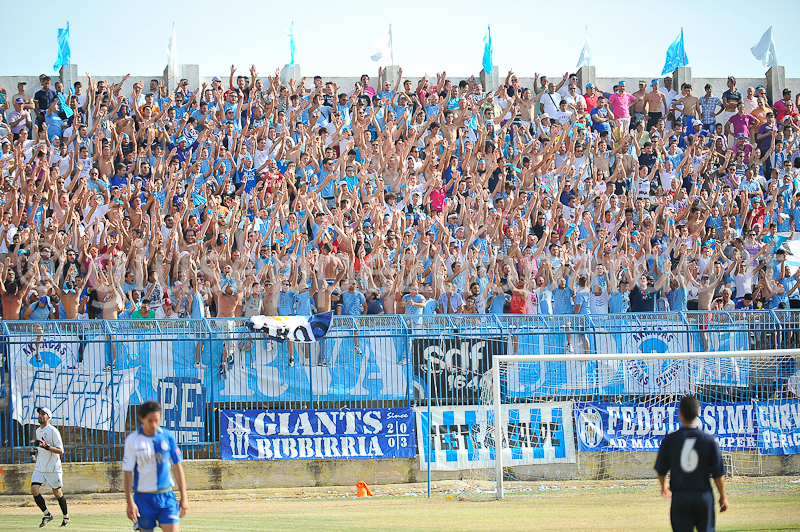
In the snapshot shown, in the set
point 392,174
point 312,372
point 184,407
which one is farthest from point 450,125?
point 184,407

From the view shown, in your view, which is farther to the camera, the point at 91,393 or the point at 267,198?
the point at 267,198

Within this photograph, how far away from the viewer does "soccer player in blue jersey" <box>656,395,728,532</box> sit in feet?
22.8

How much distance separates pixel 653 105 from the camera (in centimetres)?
2388

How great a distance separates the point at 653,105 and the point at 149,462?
19.5 m

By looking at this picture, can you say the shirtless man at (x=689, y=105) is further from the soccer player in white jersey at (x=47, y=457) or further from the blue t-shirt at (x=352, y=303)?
the soccer player in white jersey at (x=47, y=457)

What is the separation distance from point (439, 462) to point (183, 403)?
158 inches

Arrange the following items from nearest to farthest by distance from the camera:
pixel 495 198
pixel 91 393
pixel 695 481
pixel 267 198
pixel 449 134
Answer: pixel 695 481, pixel 91 393, pixel 267 198, pixel 495 198, pixel 449 134

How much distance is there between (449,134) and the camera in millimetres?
21703

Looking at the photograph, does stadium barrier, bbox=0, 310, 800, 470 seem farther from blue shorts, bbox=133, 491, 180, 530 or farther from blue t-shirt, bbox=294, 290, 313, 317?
blue shorts, bbox=133, 491, 180, 530

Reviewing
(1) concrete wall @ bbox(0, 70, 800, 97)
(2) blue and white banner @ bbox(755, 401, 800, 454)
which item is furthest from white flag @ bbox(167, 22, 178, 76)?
(2) blue and white banner @ bbox(755, 401, 800, 454)

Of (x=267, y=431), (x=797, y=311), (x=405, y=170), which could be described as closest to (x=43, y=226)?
(x=267, y=431)

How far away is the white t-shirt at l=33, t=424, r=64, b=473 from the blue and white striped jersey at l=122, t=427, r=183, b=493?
16.3 feet

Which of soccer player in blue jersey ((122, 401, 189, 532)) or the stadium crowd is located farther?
the stadium crowd

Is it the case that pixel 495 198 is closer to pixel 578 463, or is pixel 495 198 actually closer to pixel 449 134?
pixel 449 134
